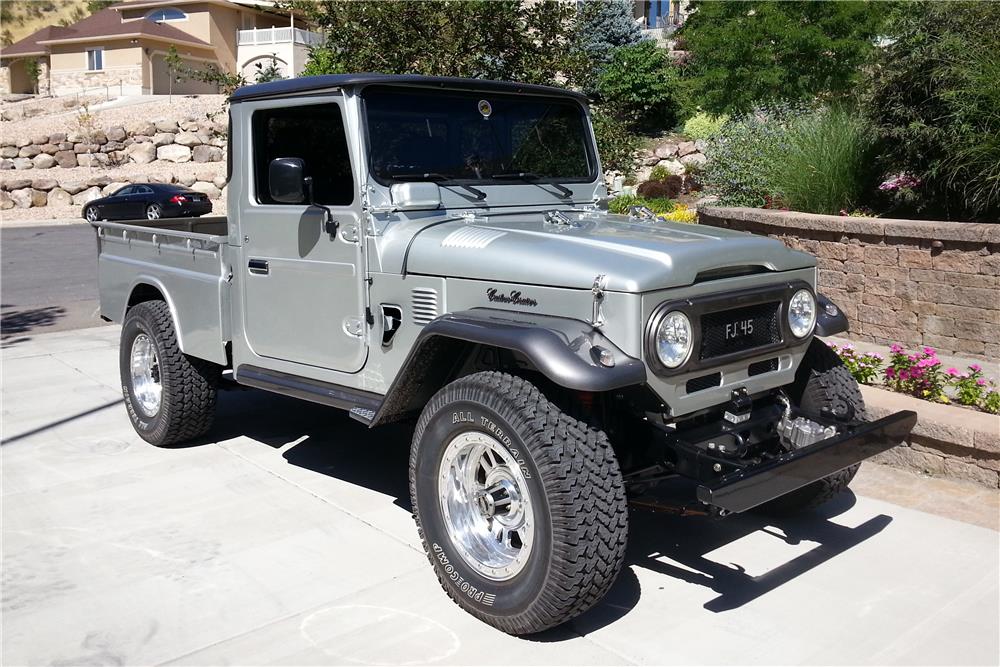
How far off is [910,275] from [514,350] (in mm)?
5021

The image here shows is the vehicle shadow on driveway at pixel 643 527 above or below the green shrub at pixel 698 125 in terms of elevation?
below

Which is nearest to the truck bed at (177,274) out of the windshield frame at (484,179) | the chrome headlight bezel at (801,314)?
the windshield frame at (484,179)

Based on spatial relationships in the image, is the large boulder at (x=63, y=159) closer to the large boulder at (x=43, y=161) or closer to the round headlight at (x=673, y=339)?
the large boulder at (x=43, y=161)

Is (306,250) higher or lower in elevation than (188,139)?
lower

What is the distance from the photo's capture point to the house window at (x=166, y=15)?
52.7m

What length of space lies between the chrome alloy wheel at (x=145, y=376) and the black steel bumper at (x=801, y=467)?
157 inches

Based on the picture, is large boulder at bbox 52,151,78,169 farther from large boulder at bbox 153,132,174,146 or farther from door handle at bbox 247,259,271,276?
door handle at bbox 247,259,271,276

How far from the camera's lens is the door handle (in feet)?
16.2

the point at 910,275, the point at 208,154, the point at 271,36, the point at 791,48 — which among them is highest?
the point at 271,36

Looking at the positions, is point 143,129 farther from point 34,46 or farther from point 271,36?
point 34,46

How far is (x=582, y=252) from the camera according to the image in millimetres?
3732

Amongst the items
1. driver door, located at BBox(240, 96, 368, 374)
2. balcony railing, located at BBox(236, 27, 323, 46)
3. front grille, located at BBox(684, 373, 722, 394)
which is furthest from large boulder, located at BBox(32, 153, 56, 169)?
front grille, located at BBox(684, 373, 722, 394)

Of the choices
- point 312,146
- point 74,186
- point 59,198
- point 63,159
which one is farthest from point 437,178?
point 63,159

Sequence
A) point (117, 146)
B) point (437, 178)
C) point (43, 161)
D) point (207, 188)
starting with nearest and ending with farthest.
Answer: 1. point (437, 178)
2. point (207, 188)
3. point (43, 161)
4. point (117, 146)
